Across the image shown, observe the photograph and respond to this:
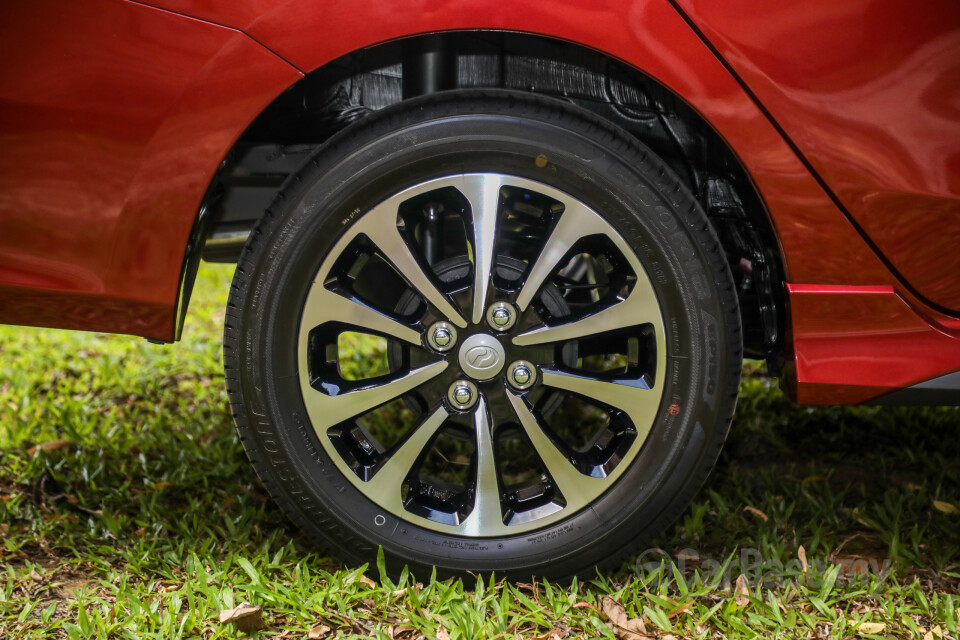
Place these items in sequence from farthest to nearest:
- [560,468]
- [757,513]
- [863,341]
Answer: [757,513] → [560,468] → [863,341]

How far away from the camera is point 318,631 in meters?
1.69

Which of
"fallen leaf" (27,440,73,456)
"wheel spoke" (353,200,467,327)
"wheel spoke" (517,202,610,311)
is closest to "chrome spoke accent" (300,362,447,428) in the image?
"wheel spoke" (353,200,467,327)

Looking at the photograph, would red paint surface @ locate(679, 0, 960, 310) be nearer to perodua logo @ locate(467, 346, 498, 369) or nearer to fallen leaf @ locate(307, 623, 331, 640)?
perodua logo @ locate(467, 346, 498, 369)

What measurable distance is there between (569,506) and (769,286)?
2.19ft

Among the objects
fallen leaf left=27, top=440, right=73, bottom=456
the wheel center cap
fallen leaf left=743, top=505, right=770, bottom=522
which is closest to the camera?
the wheel center cap

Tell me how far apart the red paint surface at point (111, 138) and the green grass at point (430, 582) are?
666 millimetres

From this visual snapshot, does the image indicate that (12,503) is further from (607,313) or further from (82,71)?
(607,313)

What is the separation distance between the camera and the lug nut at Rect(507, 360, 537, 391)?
1.75 m

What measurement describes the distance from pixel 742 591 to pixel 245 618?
110cm

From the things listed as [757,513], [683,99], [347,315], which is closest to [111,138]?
[347,315]

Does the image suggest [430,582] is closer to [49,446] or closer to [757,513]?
[757,513]

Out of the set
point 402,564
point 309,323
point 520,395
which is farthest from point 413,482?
point 309,323

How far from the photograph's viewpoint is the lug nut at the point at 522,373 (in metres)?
1.75

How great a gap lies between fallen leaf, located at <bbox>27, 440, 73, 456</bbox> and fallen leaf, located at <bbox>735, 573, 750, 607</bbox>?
2065mm
